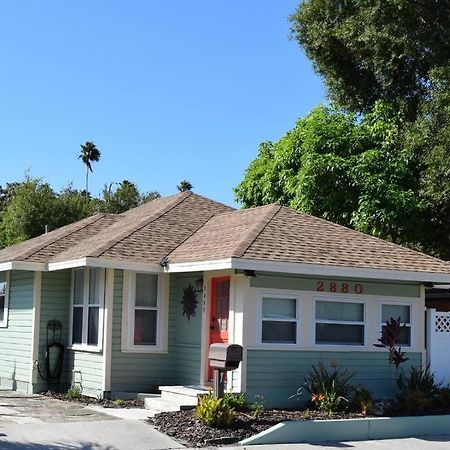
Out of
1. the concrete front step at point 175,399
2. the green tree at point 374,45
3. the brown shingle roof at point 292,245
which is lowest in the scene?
the concrete front step at point 175,399

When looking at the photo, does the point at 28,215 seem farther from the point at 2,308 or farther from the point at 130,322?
the point at 130,322

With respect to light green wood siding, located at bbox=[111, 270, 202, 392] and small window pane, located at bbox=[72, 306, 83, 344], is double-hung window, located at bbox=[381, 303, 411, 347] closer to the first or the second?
light green wood siding, located at bbox=[111, 270, 202, 392]

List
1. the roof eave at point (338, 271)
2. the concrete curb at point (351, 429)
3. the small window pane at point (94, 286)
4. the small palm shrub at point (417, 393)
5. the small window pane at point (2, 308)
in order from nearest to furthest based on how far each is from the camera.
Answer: the concrete curb at point (351, 429) → the roof eave at point (338, 271) → the small palm shrub at point (417, 393) → the small window pane at point (94, 286) → the small window pane at point (2, 308)

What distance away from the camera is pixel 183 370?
49.3ft

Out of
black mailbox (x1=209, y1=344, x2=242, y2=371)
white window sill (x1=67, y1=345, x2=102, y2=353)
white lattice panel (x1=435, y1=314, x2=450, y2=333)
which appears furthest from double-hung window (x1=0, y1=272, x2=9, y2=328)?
white lattice panel (x1=435, y1=314, x2=450, y2=333)

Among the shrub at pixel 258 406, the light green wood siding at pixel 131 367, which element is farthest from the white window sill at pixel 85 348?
the shrub at pixel 258 406

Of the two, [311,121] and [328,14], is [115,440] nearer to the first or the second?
[311,121]

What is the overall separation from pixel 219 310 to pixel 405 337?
3613mm

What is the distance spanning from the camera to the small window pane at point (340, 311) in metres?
14.0

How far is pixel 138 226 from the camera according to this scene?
16812 mm

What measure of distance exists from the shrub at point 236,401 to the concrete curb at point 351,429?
1063mm

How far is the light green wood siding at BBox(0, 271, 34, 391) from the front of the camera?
53.8ft

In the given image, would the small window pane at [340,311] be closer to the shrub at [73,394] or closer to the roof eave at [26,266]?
the shrub at [73,394]

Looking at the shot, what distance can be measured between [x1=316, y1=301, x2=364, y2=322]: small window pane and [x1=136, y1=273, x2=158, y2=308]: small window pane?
3.43 meters
